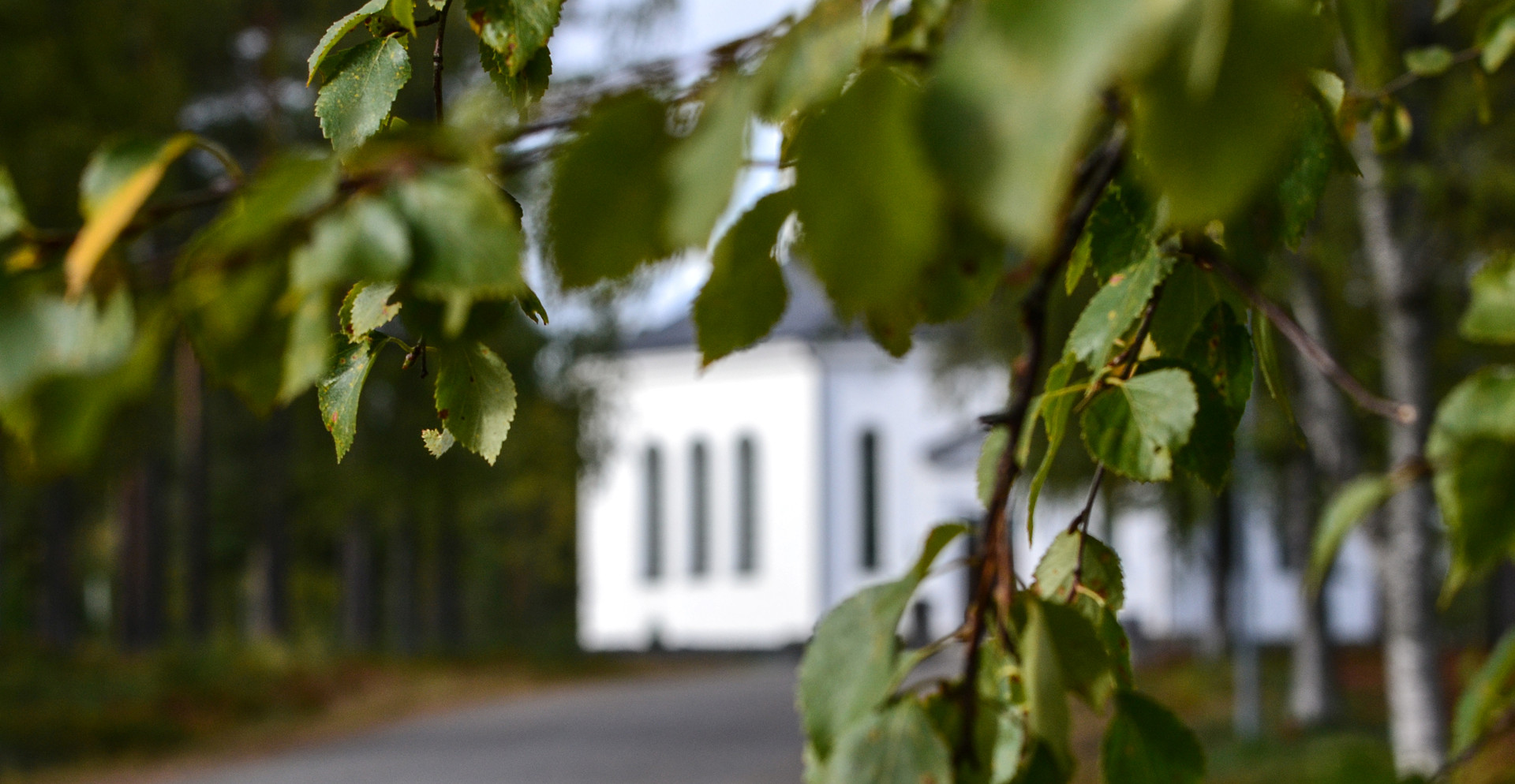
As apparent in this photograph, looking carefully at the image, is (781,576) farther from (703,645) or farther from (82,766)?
(82,766)

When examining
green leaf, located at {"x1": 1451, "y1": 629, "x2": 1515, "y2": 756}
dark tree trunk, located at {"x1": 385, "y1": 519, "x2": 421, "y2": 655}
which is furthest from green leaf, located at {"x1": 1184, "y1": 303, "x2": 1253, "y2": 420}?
Answer: dark tree trunk, located at {"x1": 385, "y1": 519, "x2": 421, "y2": 655}

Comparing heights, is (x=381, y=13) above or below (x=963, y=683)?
above

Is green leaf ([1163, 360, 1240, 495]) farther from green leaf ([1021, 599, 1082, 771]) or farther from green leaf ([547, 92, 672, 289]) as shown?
green leaf ([547, 92, 672, 289])

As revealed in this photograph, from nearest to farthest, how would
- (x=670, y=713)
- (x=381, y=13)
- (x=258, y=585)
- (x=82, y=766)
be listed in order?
(x=381, y=13) → (x=82, y=766) → (x=670, y=713) → (x=258, y=585)

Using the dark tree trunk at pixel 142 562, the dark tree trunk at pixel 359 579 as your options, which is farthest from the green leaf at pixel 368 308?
the dark tree trunk at pixel 359 579

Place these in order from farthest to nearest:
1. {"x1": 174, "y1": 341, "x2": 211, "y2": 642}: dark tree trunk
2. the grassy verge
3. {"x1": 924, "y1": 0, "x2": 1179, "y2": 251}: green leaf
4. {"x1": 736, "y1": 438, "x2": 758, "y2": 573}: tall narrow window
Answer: {"x1": 736, "y1": 438, "x2": 758, "y2": 573}: tall narrow window, {"x1": 174, "y1": 341, "x2": 211, "y2": 642}: dark tree trunk, the grassy verge, {"x1": 924, "y1": 0, "x2": 1179, "y2": 251}: green leaf

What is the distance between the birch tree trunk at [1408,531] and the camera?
815cm

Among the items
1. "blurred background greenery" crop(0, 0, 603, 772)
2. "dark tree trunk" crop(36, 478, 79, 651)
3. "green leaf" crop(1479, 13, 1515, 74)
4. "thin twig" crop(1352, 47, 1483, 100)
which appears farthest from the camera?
"dark tree trunk" crop(36, 478, 79, 651)

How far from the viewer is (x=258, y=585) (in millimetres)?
20797

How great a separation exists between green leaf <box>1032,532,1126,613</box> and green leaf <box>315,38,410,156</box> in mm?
524

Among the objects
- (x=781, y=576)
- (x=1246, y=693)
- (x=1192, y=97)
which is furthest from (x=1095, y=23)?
(x=781, y=576)

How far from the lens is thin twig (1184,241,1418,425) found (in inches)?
29.6

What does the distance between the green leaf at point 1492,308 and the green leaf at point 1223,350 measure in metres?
0.21

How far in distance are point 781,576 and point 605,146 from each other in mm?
33063
